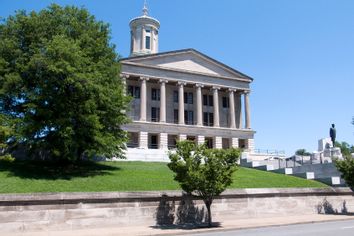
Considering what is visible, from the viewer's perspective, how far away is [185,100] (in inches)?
2719

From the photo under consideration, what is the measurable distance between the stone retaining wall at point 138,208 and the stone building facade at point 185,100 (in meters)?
36.6

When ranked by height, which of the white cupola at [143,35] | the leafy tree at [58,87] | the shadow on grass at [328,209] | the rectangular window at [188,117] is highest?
the white cupola at [143,35]

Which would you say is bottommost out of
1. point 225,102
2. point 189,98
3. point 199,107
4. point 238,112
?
point 199,107

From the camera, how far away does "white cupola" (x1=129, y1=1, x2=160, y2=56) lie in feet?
250

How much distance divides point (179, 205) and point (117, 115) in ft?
30.0

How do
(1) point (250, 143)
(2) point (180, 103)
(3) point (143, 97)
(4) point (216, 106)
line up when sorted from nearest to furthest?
(3) point (143, 97), (2) point (180, 103), (4) point (216, 106), (1) point (250, 143)

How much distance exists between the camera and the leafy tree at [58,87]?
908 inches

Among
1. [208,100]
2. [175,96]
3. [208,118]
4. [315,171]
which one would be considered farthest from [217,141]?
[315,171]

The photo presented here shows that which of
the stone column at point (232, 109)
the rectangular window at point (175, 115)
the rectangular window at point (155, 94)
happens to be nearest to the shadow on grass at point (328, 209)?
the stone column at point (232, 109)

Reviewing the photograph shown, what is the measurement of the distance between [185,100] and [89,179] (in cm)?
4736

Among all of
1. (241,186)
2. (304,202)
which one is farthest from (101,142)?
(304,202)

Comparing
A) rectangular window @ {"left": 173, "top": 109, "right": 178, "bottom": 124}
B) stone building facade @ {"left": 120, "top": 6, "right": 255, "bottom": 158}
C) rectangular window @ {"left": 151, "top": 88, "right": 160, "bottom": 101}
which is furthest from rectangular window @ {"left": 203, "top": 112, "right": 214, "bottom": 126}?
rectangular window @ {"left": 151, "top": 88, "right": 160, "bottom": 101}

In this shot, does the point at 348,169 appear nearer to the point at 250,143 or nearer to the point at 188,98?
the point at 250,143

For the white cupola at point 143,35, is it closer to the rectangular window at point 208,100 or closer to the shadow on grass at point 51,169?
the rectangular window at point 208,100
